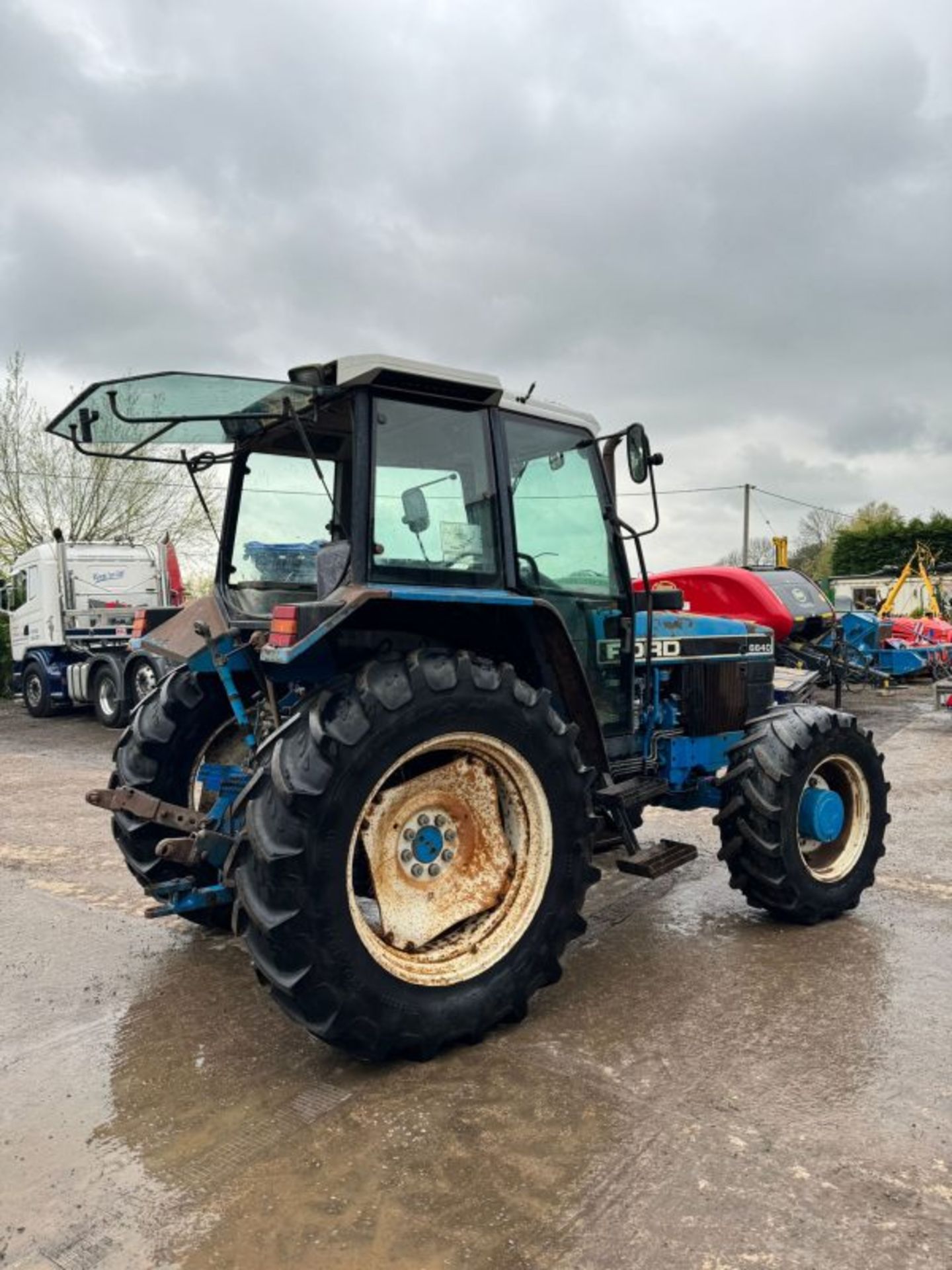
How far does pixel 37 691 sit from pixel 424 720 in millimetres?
13753

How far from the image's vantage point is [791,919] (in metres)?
4.33

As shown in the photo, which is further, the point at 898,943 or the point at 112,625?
the point at 112,625

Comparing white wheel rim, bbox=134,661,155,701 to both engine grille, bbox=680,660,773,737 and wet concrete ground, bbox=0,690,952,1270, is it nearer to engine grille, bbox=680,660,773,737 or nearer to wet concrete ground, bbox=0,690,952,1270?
wet concrete ground, bbox=0,690,952,1270

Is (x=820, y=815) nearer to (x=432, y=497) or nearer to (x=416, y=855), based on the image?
(x=416, y=855)

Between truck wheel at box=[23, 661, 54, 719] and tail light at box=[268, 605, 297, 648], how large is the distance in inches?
513

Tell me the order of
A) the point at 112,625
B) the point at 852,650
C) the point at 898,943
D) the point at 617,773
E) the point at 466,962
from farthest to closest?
the point at 112,625
the point at 852,650
the point at 617,773
the point at 898,943
the point at 466,962

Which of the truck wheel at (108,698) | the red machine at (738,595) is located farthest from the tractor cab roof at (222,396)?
the truck wheel at (108,698)

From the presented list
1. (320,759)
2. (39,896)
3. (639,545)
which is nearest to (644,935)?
(639,545)

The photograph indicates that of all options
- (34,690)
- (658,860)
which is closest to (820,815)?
(658,860)

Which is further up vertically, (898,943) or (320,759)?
(320,759)

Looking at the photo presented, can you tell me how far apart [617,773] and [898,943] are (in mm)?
1402

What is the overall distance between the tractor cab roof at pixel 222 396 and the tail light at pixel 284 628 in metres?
0.74

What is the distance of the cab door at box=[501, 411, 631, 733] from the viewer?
12.8ft

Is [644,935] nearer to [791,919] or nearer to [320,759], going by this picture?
[791,919]
